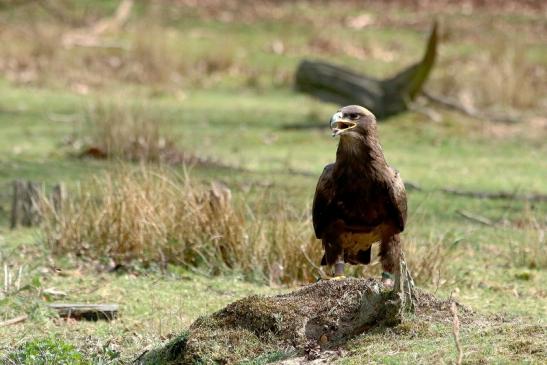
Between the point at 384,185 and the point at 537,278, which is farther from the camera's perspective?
the point at 537,278

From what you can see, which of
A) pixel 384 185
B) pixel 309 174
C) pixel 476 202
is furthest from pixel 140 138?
pixel 384 185

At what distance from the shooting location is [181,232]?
7312 millimetres

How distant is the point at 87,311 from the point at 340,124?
1.78 metres

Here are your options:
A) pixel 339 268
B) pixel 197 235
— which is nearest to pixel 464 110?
pixel 197 235

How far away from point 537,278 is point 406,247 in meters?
1.00

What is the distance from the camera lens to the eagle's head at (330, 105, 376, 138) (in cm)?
582

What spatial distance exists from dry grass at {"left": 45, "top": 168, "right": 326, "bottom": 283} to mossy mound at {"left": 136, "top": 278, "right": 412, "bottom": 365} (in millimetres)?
1926

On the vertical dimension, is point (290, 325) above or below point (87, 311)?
above

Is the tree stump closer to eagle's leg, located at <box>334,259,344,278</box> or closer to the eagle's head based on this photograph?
eagle's leg, located at <box>334,259,344,278</box>

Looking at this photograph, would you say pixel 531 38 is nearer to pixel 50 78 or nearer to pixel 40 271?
pixel 50 78

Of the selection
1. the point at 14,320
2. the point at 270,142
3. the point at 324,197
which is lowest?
the point at 270,142

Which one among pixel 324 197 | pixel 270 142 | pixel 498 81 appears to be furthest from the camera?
pixel 498 81

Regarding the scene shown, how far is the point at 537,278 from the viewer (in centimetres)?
742

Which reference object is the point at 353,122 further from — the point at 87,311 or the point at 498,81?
the point at 498,81
